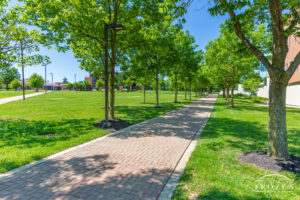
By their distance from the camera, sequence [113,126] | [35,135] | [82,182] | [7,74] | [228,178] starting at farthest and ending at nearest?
[7,74], [113,126], [35,135], [228,178], [82,182]

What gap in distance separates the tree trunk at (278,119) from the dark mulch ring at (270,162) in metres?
0.22

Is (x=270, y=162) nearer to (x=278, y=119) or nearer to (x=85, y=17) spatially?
(x=278, y=119)

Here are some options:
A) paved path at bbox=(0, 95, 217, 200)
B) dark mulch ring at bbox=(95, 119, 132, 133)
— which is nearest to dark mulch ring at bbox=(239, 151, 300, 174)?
paved path at bbox=(0, 95, 217, 200)

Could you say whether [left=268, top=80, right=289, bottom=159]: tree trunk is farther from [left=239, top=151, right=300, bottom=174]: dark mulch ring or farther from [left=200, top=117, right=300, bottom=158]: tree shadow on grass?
[left=200, top=117, right=300, bottom=158]: tree shadow on grass

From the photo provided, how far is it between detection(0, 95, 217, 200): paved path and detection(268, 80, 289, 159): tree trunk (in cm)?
269

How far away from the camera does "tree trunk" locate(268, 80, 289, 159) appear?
14.5ft

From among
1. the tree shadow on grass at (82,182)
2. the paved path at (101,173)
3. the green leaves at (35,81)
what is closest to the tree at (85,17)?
the paved path at (101,173)

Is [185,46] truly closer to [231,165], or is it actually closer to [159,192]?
[231,165]

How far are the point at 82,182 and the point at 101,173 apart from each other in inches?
19.8

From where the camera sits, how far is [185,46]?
70.4 feet

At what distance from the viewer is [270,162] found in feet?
14.4

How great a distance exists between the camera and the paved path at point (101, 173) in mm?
3226

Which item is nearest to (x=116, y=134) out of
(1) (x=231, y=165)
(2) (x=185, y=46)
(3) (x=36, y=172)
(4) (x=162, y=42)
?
(3) (x=36, y=172)

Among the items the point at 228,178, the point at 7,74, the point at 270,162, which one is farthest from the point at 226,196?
the point at 7,74
